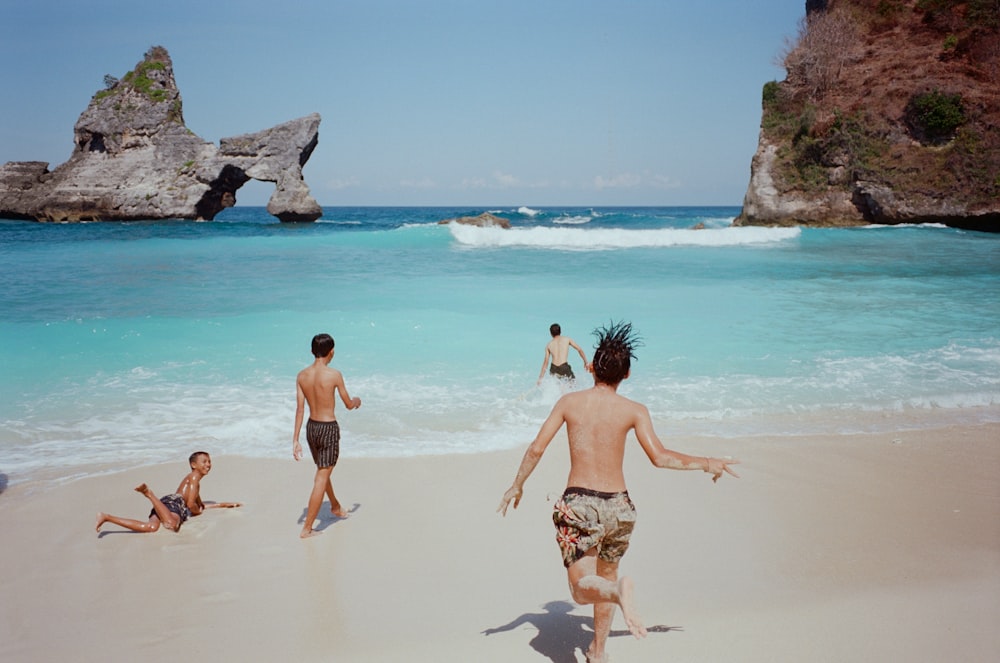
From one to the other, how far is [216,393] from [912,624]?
27.7 feet

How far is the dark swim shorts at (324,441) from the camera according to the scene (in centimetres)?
542

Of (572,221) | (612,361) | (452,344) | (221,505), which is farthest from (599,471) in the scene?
(572,221)

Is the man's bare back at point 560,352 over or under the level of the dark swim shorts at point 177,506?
over

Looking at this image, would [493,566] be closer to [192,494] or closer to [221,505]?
[221,505]

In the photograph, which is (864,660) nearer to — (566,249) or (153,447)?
(153,447)

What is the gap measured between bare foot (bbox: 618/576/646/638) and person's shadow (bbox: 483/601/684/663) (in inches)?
35.4

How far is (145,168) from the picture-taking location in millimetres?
48250

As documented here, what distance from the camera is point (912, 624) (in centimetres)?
385

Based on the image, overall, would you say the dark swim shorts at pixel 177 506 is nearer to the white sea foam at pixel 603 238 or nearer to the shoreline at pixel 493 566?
the shoreline at pixel 493 566

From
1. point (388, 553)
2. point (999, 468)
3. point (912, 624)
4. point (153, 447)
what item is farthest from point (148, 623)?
point (999, 468)

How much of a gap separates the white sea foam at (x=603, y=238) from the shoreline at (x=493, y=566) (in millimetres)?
27243

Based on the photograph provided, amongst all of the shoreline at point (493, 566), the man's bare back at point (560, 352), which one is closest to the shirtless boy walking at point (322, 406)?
the shoreline at point (493, 566)

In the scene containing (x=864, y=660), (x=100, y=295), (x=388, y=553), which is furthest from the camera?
(x=100, y=295)

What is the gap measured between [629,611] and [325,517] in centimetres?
344
